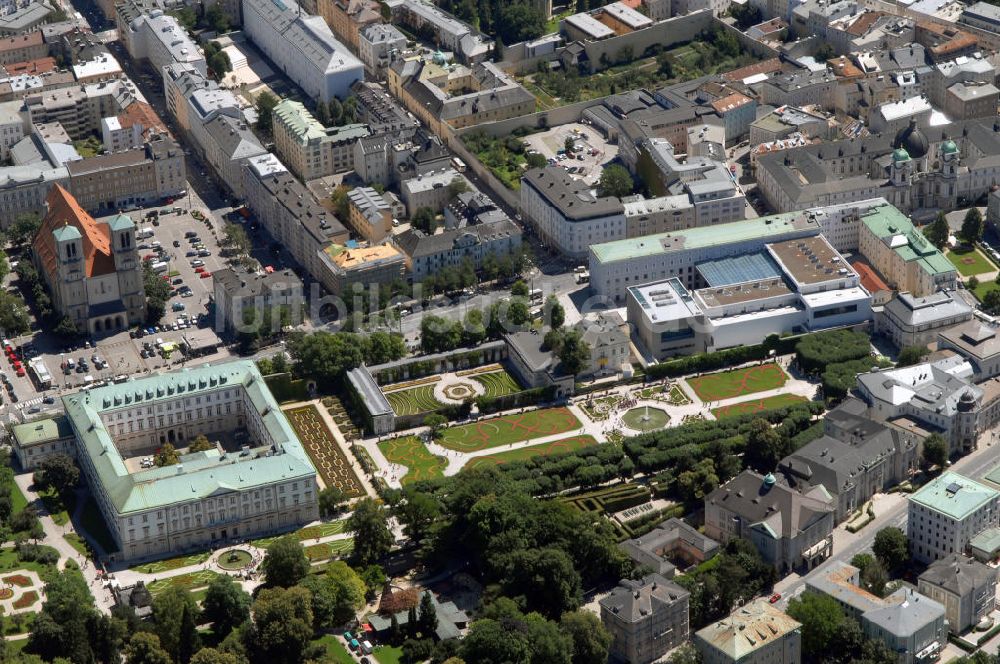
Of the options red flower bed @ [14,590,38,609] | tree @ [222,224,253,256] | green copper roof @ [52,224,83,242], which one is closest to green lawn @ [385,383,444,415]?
tree @ [222,224,253,256]

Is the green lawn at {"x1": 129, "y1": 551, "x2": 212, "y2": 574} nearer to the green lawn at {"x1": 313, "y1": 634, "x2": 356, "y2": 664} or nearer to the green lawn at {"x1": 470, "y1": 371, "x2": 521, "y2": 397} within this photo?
the green lawn at {"x1": 313, "y1": 634, "x2": 356, "y2": 664}

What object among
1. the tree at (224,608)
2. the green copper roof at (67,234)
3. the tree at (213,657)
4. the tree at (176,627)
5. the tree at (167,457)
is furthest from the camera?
the green copper roof at (67,234)

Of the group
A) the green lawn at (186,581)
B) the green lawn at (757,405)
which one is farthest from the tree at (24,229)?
the green lawn at (757,405)

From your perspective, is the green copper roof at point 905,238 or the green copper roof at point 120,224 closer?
the green copper roof at point 120,224

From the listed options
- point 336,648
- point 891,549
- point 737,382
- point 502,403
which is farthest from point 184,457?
point 891,549

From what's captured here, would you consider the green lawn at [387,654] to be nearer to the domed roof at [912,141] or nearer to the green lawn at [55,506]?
the green lawn at [55,506]

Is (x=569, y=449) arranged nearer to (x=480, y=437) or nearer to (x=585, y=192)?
(x=480, y=437)

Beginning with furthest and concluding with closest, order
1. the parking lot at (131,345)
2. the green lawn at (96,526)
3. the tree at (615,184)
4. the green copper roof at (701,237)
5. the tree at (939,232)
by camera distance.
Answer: the tree at (615,184) < the tree at (939,232) < the green copper roof at (701,237) < the parking lot at (131,345) < the green lawn at (96,526)

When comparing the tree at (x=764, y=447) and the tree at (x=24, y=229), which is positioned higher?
the tree at (x=24, y=229)
